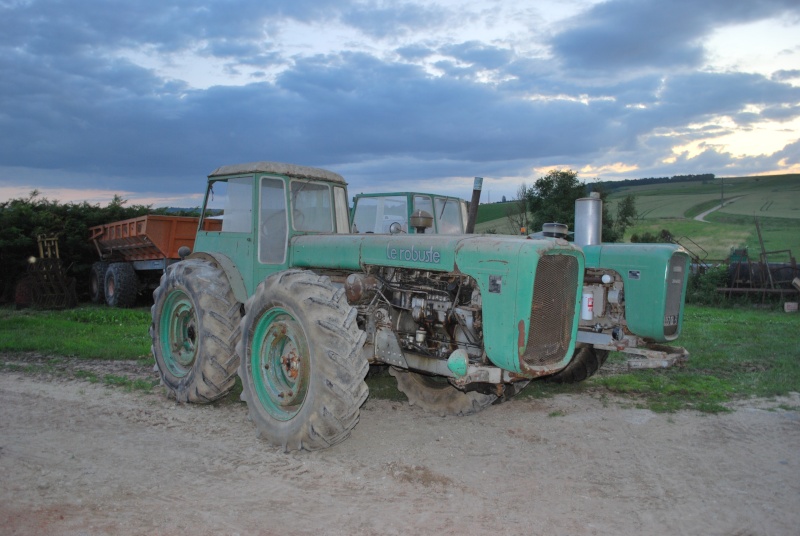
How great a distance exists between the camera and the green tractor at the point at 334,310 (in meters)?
4.83

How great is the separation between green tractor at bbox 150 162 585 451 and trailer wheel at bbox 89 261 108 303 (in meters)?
10.5

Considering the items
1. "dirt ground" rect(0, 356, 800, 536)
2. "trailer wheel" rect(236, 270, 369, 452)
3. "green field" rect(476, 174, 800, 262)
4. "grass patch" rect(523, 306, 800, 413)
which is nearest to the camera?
"dirt ground" rect(0, 356, 800, 536)

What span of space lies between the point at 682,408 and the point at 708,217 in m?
36.6

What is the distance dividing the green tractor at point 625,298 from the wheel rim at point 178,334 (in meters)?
2.40

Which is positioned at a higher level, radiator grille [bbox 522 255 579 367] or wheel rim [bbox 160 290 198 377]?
radiator grille [bbox 522 255 579 367]

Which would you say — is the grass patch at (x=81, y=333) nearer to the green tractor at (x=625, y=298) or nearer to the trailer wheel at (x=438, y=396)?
the trailer wheel at (x=438, y=396)

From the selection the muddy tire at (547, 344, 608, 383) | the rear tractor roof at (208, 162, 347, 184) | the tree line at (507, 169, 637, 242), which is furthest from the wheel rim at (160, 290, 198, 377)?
the tree line at (507, 169, 637, 242)

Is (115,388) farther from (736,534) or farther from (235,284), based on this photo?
(736,534)

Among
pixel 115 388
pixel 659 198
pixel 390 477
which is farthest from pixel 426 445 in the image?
pixel 659 198

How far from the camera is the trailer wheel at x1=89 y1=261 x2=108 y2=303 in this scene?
16.3m

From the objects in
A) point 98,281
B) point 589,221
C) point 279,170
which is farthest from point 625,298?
point 98,281

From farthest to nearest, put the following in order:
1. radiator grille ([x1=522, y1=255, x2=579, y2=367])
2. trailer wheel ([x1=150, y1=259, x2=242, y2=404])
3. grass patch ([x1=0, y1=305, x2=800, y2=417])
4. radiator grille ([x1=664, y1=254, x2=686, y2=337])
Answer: grass patch ([x1=0, y1=305, x2=800, y2=417])
radiator grille ([x1=664, y1=254, x2=686, y2=337])
trailer wheel ([x1=150, y1=259, x2=242, y2=404])
radiator grille ([x1=522, y1=255, x2=579, y2=367])

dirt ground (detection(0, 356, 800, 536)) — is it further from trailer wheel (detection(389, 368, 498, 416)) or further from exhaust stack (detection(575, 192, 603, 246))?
exhaust stack (detection(575, 192, 603, 246))

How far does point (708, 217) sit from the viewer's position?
3916 cm
